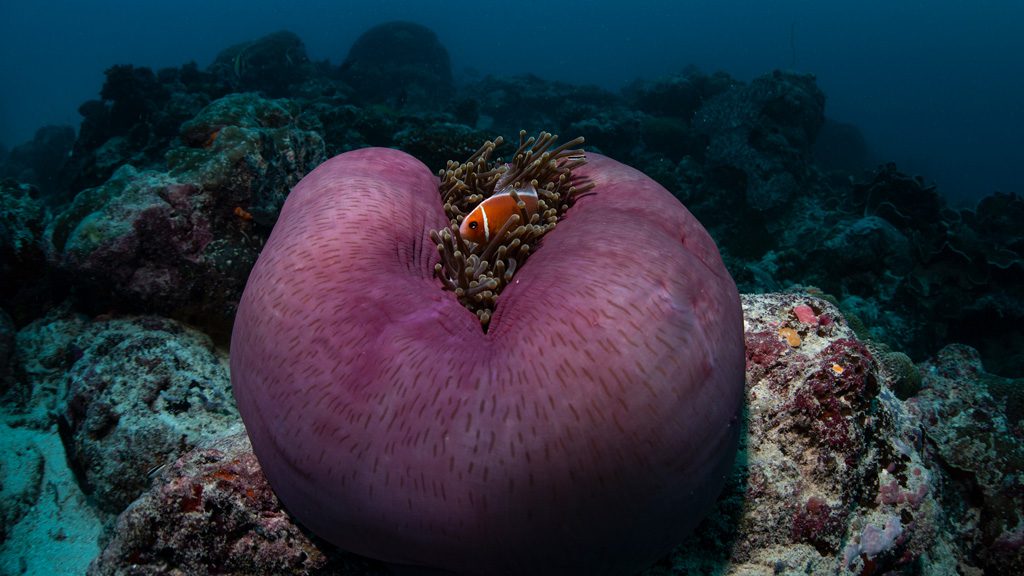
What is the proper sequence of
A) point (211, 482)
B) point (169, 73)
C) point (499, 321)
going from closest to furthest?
point (499, 321) → point (211, 482) → point (169, 73)

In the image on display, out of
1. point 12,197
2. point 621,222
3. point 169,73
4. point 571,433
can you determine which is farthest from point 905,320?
point 169,73

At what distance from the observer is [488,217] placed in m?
1.96

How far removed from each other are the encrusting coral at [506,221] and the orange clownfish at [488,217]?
28mm

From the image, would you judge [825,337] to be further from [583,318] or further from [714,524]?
[583,318]

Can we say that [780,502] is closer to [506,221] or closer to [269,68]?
[506,221]

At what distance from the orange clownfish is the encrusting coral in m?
0.03

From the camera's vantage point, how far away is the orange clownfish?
1958 millimetres

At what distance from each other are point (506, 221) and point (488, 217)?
75 millimetres

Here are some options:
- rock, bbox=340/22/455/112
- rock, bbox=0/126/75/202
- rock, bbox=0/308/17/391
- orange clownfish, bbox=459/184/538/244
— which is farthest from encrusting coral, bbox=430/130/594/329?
rock, bbox=0/126/75/202

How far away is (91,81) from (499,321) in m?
77.3

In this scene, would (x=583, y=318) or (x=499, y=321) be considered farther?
(x=499, y=321)

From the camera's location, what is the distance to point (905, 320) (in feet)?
19.8

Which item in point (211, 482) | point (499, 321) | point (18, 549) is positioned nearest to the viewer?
point (499, 321)

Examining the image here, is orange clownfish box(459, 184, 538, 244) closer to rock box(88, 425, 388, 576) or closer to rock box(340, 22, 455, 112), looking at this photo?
rock box(88, 425, 388, 576)
